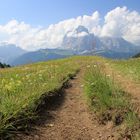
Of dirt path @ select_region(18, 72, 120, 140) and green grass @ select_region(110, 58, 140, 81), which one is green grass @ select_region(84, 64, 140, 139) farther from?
green grass @ select_region(110, 58, 140, 81)

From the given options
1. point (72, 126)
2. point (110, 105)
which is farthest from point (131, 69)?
point (72, 126)

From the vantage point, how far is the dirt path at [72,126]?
9547 millimetres

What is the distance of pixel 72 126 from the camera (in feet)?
34.8

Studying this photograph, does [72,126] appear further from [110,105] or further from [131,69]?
[131,69]

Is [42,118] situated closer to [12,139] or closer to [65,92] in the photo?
[12,139]

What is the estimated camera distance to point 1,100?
10000 millimetres

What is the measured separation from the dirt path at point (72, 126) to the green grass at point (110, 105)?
264mm

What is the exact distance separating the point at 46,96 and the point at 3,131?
5.26 metres

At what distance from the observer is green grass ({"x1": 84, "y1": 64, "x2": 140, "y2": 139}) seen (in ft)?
32.3

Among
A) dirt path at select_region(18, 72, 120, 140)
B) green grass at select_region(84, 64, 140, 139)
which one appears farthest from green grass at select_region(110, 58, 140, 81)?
dirt path at select_region(18, 72, 120, 140)

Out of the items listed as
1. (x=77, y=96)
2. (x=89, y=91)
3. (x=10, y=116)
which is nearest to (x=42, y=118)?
(x=10, y=116)

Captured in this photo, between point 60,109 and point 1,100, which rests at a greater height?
point 1,100

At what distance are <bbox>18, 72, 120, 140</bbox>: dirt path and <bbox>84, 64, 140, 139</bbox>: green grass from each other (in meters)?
0.26

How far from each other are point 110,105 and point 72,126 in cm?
161
